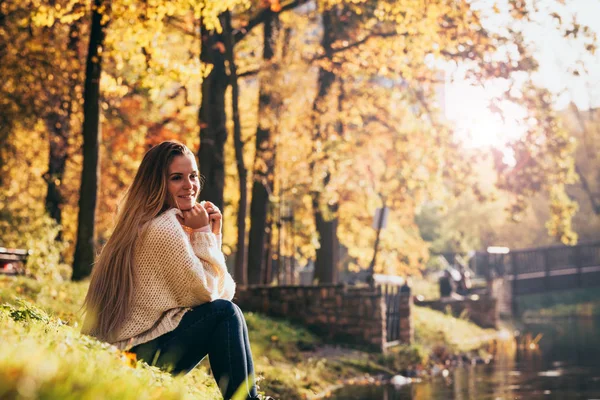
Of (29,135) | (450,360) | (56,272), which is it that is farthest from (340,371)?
(29,135)

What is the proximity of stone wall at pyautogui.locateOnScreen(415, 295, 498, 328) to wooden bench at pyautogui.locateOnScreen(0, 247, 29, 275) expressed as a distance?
39.9 feet

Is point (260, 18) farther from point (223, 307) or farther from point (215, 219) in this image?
point (223, 307)

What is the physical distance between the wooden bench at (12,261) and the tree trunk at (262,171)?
15.7 ft

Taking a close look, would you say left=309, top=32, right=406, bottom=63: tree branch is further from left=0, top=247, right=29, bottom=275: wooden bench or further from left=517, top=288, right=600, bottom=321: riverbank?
left=517, top=288, right=600, bottom=321: riverbank

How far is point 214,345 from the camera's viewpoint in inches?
219

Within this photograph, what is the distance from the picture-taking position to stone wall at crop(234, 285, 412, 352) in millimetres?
16188

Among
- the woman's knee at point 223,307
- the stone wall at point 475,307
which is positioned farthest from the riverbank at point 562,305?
the woman's knee at point 223,307

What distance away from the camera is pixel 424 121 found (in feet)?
77.4

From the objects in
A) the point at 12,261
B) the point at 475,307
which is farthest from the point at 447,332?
the point at 12,261

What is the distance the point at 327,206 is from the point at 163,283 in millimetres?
16753

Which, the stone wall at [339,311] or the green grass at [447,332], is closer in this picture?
the stone wall at [339,311]

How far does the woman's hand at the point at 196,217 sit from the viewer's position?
5.80 metres

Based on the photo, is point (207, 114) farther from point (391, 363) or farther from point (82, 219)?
point (391, 363)

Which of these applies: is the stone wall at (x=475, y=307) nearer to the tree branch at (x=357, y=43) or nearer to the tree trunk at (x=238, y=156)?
the tree branch at (x=357, y=43)
